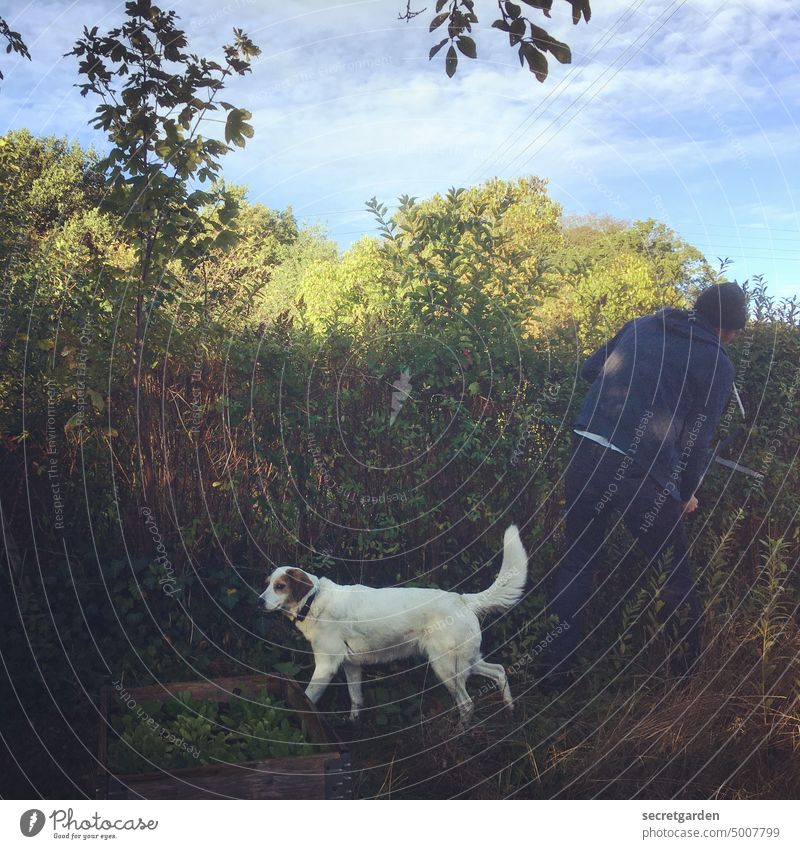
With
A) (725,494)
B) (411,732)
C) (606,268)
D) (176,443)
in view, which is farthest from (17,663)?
(725,494)

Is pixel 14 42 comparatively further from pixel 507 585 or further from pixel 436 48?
pixel 507 585

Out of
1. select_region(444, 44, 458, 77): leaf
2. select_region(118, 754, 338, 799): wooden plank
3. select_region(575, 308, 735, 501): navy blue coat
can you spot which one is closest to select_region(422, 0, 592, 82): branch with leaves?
select_region(444, 44, 458, 77): leaf

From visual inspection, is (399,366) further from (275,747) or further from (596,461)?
(275,747)

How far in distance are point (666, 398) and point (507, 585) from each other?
4.58 feet

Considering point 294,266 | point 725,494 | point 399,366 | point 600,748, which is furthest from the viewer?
point 725,494

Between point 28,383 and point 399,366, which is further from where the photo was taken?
point 399,366

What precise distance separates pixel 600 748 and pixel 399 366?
2.44 m

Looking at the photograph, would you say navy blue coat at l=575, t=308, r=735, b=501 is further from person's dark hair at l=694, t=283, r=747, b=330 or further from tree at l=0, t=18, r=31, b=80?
tree at l=0, t=18, r=31, b=80

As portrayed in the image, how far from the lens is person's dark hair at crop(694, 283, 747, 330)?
486 centimetres

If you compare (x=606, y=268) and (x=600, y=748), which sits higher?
(x=606, y=268)

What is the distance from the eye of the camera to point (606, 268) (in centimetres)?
523

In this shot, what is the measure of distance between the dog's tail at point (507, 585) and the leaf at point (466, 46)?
2352 millimetres

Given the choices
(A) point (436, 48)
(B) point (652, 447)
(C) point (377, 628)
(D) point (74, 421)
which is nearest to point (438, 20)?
(A) point (436, 48)

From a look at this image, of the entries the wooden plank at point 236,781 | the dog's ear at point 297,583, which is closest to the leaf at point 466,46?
the dog's ear at point 297,583
